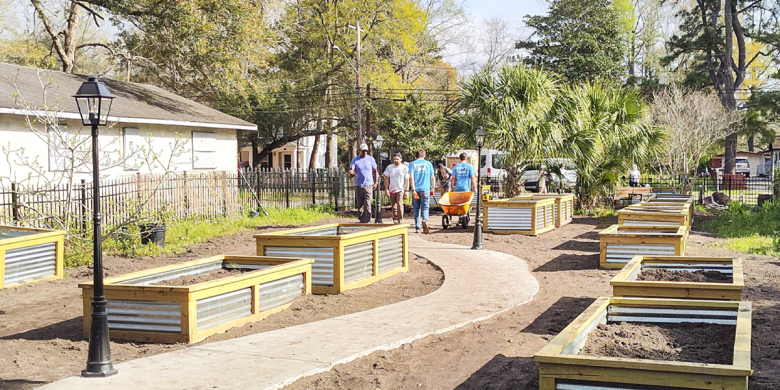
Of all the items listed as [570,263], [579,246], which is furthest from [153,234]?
[579,246]

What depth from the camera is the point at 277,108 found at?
41562 millimetres

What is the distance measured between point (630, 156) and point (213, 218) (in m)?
12.9

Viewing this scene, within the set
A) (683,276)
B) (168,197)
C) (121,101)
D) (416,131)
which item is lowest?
(683,276)

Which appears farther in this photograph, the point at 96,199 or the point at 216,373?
the point at 96,199

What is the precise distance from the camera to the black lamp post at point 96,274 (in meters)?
6.28

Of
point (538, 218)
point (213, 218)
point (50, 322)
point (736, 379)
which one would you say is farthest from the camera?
point (213, 218)

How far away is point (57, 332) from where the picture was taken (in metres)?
8.05

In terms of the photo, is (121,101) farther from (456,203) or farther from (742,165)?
(742,165)

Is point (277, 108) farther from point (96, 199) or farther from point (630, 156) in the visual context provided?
point (96, 199)

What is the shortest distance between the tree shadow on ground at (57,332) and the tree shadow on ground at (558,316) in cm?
475

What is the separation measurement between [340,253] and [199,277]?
194cm

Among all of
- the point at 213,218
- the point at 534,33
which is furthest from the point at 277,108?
the point at 213,218

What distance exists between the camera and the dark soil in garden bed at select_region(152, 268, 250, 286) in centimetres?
849

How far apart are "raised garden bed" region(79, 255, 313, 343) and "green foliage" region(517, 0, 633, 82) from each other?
38.6 meters
